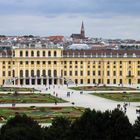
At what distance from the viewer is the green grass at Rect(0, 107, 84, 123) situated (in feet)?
137

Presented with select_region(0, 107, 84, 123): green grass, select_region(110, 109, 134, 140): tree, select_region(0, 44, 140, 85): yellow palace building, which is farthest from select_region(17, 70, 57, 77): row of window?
select_region(110, 109, 134, 140): tree

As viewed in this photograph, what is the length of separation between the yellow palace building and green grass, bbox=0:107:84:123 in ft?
150

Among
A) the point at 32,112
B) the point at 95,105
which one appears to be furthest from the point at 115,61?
the point at 32,112

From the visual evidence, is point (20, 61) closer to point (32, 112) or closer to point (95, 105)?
point (95, 105)

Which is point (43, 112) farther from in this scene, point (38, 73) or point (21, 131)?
point (38, 73)

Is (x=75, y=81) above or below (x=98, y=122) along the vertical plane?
below

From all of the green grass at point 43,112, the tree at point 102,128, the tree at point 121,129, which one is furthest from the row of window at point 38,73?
the tree at point 121,129

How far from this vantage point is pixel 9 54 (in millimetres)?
97375

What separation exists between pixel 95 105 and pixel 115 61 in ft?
151

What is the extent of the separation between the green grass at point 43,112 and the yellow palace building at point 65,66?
45766 millimetres

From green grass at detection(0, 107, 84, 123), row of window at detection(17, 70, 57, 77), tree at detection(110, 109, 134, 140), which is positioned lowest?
row of window at detection(17, 70, 57, 77)

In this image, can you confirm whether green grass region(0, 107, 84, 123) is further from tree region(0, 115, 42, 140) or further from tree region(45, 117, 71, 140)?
tree region(0, 115, 42, 140)

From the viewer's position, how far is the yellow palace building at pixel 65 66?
95.7m

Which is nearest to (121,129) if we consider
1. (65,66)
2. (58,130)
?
(58,130)
